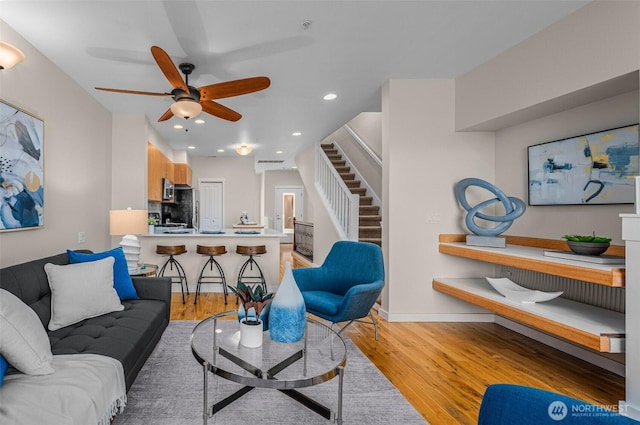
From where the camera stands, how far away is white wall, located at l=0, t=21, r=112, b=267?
278 cm

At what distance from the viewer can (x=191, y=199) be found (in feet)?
28.3

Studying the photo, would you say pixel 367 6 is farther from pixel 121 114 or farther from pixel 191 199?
pixel 191 199

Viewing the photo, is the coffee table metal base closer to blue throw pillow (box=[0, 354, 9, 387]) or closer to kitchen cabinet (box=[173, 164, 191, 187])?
blue throw pillow (box=[0, 354, 9, 387])

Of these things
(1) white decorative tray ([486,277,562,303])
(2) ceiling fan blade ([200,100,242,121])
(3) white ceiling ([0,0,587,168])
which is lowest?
(1) white decorative tray ([486,277,562,303])

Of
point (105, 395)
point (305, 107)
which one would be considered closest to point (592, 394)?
point (105, 395)

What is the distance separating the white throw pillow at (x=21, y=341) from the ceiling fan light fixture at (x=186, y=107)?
1.96 meters

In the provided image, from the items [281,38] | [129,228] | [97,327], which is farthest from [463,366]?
[129,228]

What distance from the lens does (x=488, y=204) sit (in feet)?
11.4

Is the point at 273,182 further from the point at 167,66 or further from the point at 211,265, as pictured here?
the point at 167,66

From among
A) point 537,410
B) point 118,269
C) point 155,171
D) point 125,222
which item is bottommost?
point 537,410

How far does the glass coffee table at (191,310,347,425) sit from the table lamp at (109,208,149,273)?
6.48 feet

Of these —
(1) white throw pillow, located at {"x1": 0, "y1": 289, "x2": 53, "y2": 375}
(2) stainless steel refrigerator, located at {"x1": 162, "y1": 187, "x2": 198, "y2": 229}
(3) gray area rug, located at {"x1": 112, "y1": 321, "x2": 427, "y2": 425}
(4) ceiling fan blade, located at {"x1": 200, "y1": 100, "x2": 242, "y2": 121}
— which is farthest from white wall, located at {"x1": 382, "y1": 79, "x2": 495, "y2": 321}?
(2) stainless steel refrigerator, located at {"x1": 162, "y1": 187, "x2": 198, "y2": 229}

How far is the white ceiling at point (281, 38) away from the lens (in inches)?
96.5

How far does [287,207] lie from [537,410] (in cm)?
1131
